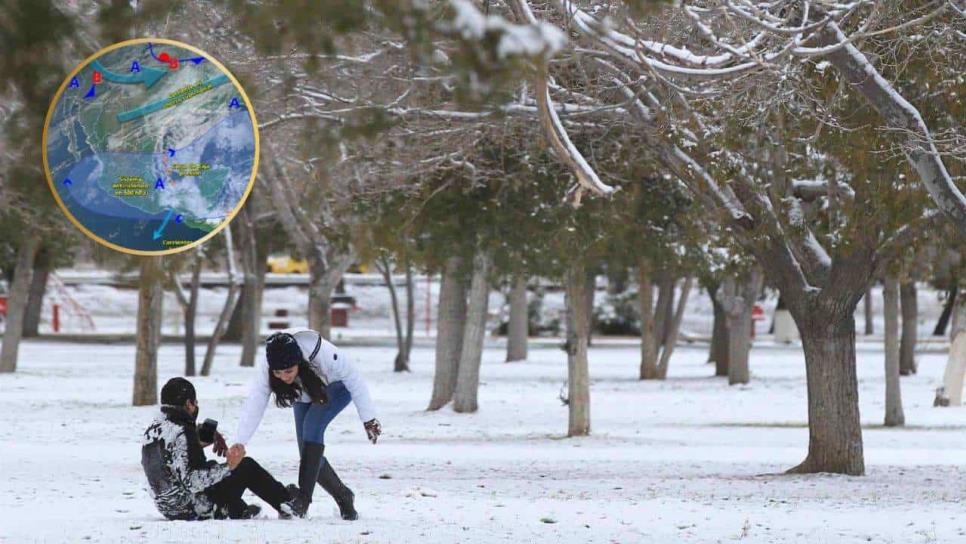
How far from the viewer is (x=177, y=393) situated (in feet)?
28.4

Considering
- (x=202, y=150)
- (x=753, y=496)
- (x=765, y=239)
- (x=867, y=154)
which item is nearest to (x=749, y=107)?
(x=867, y=154)

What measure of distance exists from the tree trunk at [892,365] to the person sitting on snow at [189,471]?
12650 millimetres

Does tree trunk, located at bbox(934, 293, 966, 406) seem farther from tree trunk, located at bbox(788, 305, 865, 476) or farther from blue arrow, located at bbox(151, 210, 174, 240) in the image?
blue arrow, located at bbox(151, 210, 174, 240)

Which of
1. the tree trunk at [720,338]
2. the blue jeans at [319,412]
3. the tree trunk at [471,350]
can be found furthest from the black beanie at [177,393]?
the tree trunk at [720,338]

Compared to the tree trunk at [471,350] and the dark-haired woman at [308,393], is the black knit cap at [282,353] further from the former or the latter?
the tree trunk at [471,350]

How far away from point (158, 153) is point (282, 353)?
1351 mm

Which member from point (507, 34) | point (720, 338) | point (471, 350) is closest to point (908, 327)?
point (720, 338)

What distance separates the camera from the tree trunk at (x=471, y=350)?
837 inches

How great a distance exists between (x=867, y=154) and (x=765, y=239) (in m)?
1.63

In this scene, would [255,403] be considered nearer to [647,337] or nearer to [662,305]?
[647,337]

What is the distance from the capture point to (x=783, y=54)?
8.87 meters

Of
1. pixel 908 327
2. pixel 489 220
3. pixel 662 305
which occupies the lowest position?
pixel 908 327

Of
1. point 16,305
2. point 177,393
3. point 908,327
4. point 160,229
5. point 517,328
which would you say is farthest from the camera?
point 517,328

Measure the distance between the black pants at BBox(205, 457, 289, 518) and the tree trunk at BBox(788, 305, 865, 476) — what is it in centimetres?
569
